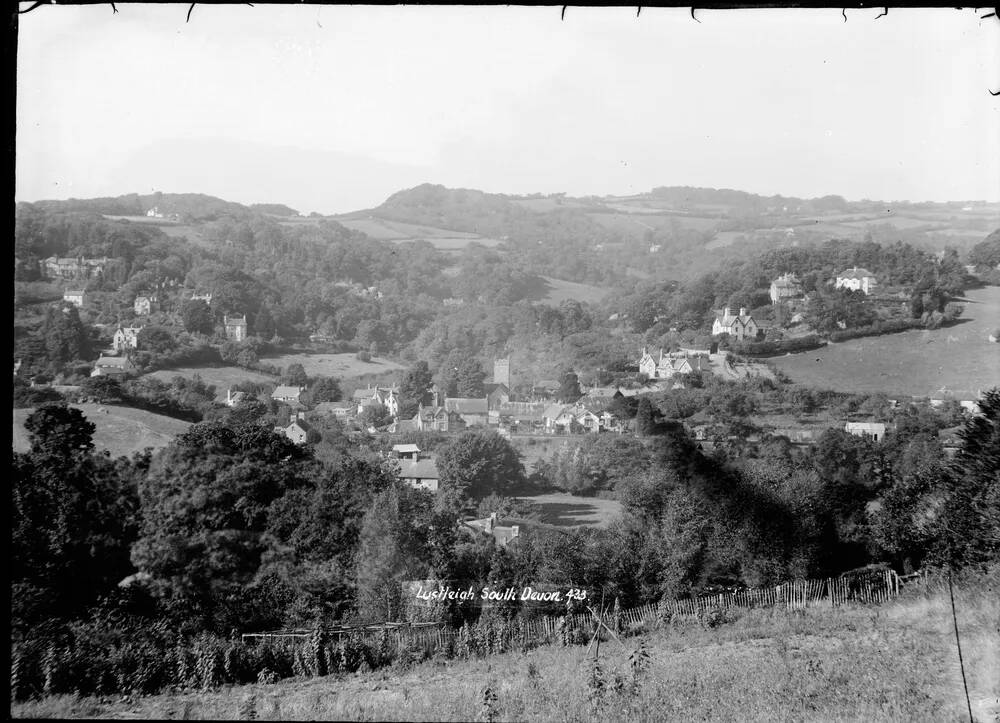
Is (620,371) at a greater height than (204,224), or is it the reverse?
(204,224)

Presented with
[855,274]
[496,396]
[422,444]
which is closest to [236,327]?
[422,444]

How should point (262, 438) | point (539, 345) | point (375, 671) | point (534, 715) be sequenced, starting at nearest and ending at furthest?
point (534, 715), point (375, 671), point (262, 438), point (539, 345)

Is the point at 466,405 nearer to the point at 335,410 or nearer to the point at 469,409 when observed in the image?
the point at 469,409

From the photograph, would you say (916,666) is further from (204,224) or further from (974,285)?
(204,224)

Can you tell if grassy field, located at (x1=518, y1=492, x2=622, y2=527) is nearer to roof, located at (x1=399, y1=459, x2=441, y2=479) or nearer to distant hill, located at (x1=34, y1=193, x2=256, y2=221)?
roof, located at (x1=399, y1=459, x2=441, y2=479)

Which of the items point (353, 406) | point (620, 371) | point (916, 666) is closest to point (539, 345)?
point (620, 371)

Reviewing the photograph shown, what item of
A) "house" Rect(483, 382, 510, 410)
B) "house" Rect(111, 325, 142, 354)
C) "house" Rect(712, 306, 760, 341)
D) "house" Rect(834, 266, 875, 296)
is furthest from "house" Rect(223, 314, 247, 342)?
"house" Rect(834, 266, 875, 296)

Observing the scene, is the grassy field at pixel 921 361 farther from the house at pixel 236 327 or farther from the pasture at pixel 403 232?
the house at pixel 236 327
